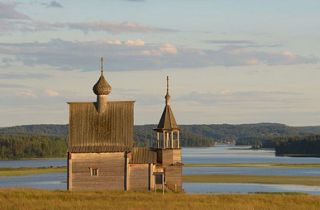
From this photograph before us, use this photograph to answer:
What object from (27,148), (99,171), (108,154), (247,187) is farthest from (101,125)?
(27,148)

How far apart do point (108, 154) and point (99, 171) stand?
128 cm

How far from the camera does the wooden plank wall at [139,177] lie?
49.3m

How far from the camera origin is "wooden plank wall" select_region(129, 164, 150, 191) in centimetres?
4934

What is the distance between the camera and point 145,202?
36250 mm

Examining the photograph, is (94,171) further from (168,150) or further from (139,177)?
(168,150)

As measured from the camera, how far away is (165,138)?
51469 millimetres

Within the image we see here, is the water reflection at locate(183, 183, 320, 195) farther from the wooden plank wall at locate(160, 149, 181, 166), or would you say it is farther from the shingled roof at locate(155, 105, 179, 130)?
the shingled roof at locate(155, 105, 179, 130)

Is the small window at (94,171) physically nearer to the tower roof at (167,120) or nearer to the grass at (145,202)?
the tower roof at (167,120)

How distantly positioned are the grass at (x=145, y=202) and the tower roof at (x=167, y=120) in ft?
37.8

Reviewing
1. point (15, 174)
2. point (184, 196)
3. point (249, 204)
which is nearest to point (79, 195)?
point (184, 196)

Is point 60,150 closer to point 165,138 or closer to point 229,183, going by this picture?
point 229,183

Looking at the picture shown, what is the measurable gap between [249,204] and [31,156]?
536ft

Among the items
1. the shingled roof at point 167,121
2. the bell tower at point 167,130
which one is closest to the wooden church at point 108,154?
the bell tower at point 167,130

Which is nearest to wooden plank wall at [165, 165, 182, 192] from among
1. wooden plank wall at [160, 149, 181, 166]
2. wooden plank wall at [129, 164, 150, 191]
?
wooden plank wall at [160, 149, 181, 166]
